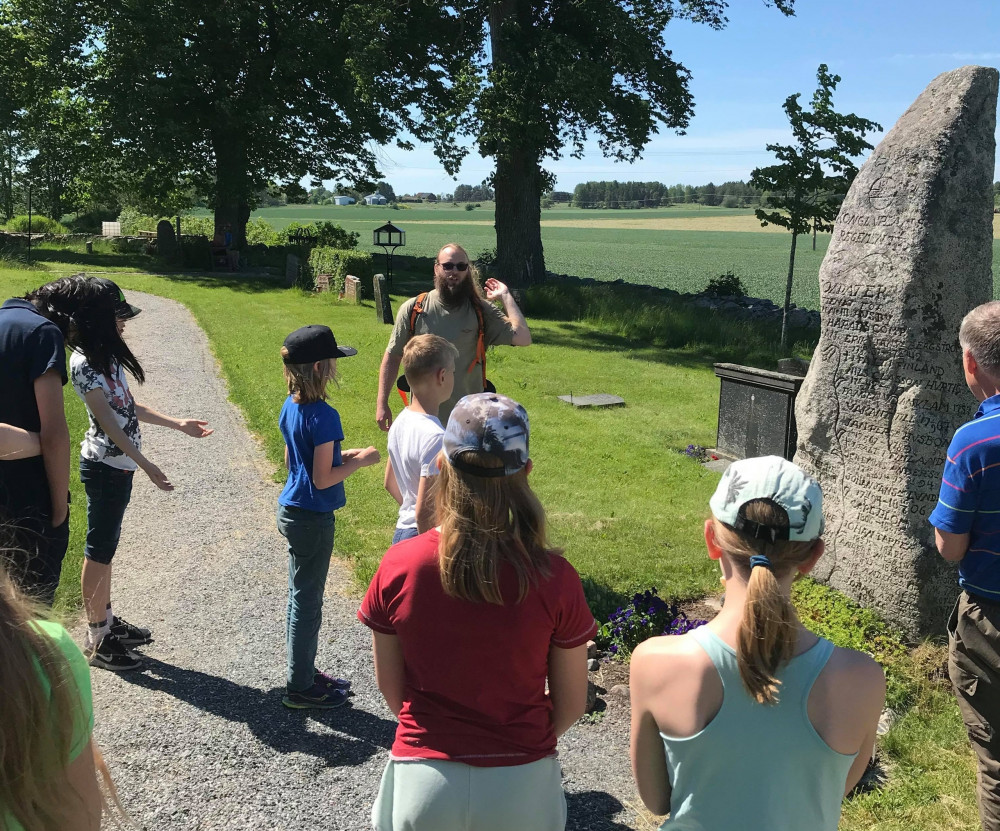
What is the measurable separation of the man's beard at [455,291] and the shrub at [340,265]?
58.2ft

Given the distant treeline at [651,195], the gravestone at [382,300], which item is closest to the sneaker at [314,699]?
the gravestone at [382,300]

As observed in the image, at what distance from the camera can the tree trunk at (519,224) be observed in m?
24.8

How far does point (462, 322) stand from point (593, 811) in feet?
9.66

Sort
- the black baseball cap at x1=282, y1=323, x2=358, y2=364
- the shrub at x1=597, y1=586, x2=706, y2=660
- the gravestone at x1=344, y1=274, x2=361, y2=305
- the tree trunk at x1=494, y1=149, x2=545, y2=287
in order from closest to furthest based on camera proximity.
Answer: the black baseball cap at x1=282, y1=323, x2=358, y2=364, the shrub at x1=597, y1=586, x2=706, y2=660, the gravestone at x1=344, y1=274, x2=361, y2=305, the tree trunk at x1=494, y1=149, x2=545, y2=287

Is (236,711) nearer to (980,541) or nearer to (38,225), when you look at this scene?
(980,541)

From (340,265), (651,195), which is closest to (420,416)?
(340,265)

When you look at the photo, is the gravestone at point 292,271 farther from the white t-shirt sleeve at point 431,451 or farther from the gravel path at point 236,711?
the white t-shirt sleeve at point 431,451

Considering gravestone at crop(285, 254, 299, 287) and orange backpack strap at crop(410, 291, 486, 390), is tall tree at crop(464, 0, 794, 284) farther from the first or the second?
orange backpack strap at crop(410, 291, 486, 390)

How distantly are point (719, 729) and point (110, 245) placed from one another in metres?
38.3

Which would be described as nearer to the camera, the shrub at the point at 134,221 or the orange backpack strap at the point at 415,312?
the orange backpack strap at the point at 415,312

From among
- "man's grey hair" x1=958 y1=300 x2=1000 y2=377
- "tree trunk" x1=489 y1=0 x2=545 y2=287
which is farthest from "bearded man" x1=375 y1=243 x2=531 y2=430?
"tree trunk" x1=489 y1=0 x2=545 y2=287

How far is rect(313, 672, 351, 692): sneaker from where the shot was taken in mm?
4625

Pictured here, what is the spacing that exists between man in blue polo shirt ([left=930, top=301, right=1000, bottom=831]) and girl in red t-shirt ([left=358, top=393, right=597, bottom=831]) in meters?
1.64

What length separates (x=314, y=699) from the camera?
4496 millimetres
